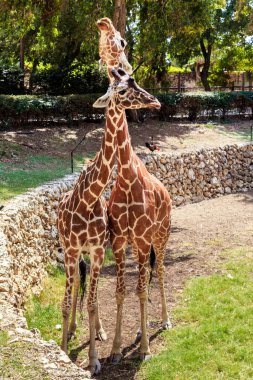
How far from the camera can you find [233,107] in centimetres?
2502

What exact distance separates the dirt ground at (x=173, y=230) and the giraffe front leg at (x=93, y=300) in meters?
0.17

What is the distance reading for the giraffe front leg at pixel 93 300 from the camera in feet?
21.1

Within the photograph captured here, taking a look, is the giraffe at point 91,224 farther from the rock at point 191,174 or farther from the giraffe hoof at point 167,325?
the rock at point 191,174

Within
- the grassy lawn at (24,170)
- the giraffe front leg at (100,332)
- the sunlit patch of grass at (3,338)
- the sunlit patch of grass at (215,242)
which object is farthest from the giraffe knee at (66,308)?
the sunlit patch of grass at (215,242)

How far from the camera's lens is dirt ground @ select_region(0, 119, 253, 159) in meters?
17.1

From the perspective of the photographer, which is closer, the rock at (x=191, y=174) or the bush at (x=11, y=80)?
the rock at (x=191, y=174)

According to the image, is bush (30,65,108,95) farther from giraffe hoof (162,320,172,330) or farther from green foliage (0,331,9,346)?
green foliage (0,331,9,346)

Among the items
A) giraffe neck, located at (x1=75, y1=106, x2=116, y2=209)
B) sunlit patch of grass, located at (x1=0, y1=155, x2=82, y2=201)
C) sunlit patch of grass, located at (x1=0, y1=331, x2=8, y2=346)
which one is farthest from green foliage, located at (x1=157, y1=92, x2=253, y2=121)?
sunlit patch of grass, located at (x1=0, y1=331, x2=8, y2=346)

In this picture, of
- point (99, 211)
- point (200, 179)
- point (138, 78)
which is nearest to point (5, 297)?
point (99, 211)

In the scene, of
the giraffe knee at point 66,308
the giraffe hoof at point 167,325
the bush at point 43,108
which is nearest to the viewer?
the giraffe knee at point 66,308

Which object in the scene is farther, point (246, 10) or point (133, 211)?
point (246, 10)

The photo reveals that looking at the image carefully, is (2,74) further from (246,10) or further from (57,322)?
(57,322)

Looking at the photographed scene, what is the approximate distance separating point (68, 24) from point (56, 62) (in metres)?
2.04

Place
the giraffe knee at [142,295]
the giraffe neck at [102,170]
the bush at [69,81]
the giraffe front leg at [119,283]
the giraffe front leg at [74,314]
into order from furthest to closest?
the bush at [69,81] < the giraffe front leg at [74,314] < the giraffe knee at [142,295] < the giraffe front leg at [119,283] < the giraffe neck at [102,170]
